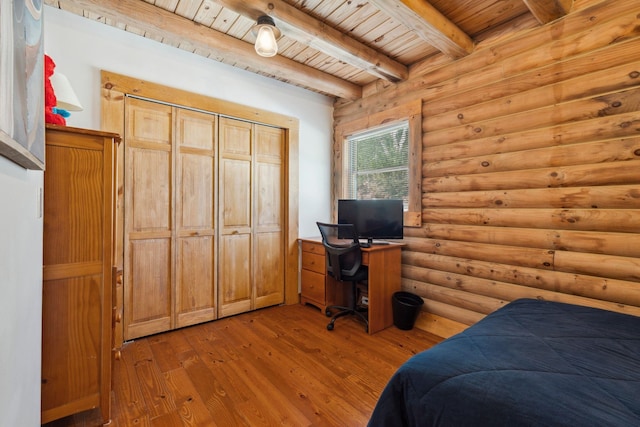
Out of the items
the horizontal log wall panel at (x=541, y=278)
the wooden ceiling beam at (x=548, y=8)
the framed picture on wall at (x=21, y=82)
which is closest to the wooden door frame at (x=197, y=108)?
the framed picture on wall at (x=21, y=82)

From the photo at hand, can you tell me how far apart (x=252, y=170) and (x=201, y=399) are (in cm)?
225

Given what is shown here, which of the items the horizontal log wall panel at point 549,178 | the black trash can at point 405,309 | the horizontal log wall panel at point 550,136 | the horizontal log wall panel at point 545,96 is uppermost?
the horizontal log wall panel at point 545,96

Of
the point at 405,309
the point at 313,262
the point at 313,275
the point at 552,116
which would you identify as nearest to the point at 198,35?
the point at 313,262

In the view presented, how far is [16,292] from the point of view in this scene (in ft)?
2.81

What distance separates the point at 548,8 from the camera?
1918 mm

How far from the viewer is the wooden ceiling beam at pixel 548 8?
73.7 inches

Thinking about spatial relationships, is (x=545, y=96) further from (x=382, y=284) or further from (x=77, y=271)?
(x=77, y=271)

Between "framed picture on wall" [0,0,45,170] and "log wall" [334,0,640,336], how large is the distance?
2779 millimetres

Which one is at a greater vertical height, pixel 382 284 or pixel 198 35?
pixel 198 35

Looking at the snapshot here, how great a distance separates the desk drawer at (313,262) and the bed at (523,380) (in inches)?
78.4

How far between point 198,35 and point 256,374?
282 centimetres

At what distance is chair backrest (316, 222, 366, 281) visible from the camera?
2.72 meters

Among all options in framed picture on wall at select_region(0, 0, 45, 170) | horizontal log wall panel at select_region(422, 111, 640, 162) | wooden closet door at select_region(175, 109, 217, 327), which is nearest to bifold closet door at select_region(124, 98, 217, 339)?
wooden closet door at select_region(175, 109, 217, 327)

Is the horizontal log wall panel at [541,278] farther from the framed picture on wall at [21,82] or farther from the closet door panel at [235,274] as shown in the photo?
the framed picture on wall at [21,82]
